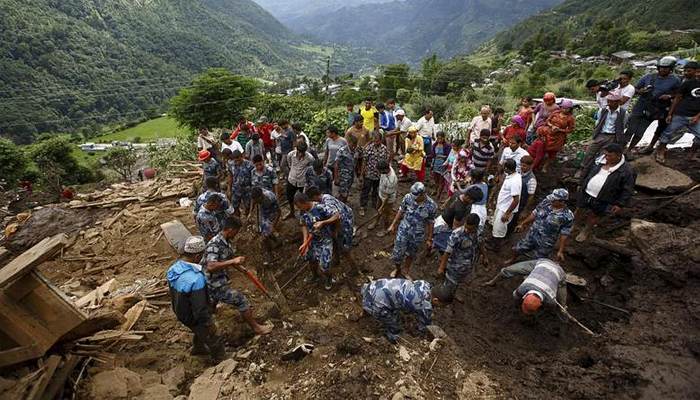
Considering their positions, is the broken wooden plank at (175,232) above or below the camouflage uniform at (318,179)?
below

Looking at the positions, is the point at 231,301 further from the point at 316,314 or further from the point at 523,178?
the point at 523,178

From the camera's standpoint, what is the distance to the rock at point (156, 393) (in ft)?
11.7

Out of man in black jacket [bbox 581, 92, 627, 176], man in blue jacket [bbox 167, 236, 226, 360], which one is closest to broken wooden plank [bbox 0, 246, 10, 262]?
man in blue jacket [bbox 167, 236, 226, 360]

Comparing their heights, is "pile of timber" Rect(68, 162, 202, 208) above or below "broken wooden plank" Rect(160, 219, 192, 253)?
below

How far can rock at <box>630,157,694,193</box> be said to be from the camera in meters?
6.36

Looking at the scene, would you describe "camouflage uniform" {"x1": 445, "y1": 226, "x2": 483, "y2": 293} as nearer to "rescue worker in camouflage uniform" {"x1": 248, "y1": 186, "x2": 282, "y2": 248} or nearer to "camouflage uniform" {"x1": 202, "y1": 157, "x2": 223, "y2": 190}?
"rescue worker in camouflage uniform" {"x1": 248, "y1": 186, "x2": 282, "y2": 248}

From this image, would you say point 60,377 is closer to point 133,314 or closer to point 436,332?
point 133,314

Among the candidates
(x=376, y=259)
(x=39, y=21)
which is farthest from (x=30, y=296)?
(x=39, y=21)

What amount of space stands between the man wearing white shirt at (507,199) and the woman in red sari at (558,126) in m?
2.38

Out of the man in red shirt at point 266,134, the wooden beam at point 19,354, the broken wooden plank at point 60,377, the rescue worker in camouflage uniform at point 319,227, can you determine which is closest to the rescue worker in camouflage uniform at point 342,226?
the rescue worker in camouflage uniform at point 319,227

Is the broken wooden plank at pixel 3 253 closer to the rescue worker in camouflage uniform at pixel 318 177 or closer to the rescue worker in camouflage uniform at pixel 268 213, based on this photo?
the rescue worker in camouflage uniform at pixel 268 213

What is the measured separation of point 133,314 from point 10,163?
80.7 feet

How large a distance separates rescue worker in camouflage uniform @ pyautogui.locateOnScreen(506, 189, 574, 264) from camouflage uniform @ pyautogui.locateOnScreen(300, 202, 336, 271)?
311cm

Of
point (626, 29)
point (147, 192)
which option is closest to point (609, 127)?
point (147, 192)
